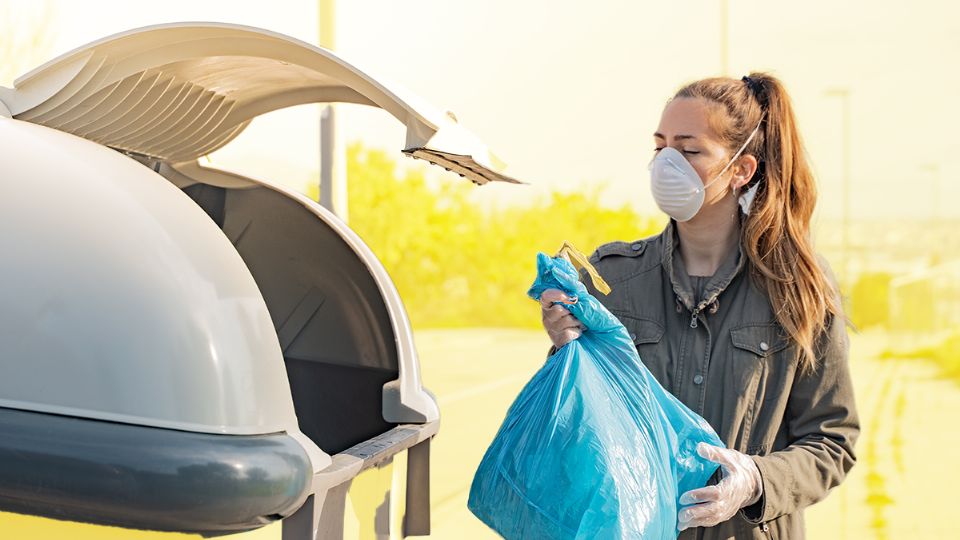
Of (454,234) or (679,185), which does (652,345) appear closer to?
(679,185)

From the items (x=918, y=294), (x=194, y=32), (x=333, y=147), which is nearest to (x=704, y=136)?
(x=194, y=32)

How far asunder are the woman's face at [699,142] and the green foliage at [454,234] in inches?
726

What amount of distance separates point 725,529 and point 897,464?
8.94m

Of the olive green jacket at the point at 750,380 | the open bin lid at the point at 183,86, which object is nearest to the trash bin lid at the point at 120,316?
the open bin lid at the point at 183,86

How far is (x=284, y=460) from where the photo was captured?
6.66 feet

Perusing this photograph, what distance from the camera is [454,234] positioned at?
2275 centimetres

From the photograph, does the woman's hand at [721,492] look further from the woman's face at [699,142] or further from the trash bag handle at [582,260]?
the woman's face at [699,142]

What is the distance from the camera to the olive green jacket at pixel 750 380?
2.73 meters

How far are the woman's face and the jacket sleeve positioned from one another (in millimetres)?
453

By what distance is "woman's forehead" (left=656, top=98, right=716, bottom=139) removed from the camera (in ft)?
9.29

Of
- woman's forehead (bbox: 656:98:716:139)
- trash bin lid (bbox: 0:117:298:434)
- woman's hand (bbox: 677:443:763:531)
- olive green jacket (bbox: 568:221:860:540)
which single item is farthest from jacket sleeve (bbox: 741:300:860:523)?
trash bin lid (bbox: 0:117:298:434)

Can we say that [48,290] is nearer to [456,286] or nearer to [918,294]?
[918,294]

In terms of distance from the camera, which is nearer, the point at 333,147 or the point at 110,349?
the point at 110,349

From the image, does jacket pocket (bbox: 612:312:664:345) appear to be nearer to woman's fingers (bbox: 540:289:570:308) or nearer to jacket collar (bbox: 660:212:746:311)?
jacket collar (bbox: 660:212:746:311)
